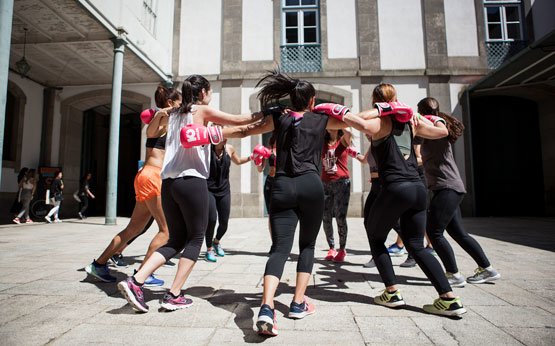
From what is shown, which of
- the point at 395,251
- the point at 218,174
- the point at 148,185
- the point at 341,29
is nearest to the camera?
the point at 148,185

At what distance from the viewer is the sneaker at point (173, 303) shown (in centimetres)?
237

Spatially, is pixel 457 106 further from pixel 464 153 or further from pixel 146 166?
pixel 146 166

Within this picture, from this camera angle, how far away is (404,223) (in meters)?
2.60

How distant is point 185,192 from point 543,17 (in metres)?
15.6

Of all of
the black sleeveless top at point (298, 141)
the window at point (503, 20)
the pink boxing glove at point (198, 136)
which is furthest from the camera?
the window at point (503, 20)

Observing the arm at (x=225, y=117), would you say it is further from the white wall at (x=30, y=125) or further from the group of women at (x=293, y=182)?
the white wall at (x=30, y=125)

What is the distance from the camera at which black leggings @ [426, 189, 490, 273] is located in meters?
3.09

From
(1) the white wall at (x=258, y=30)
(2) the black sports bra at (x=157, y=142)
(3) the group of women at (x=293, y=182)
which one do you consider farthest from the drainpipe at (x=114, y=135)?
(3) the group of women at (x=293, y=182)

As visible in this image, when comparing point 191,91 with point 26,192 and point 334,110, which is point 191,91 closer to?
point 334,110

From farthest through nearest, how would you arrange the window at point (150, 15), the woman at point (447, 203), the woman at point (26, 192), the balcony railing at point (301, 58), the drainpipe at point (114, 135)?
the balcony railing at point (301, 58) < the window at point (150, 15) < the woman at point (26, 192) < the drainpipe at point (114, 135) < the woman at point (447, 203)

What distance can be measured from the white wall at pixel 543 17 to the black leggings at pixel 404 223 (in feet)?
45.5

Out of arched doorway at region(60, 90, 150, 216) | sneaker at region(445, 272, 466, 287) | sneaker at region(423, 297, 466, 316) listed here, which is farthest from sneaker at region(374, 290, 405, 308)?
arched doorway at region(60, 90, 150, 216)

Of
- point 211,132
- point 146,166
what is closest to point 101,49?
point 146,166

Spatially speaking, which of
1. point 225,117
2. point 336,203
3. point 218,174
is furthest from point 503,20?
point 225,117
